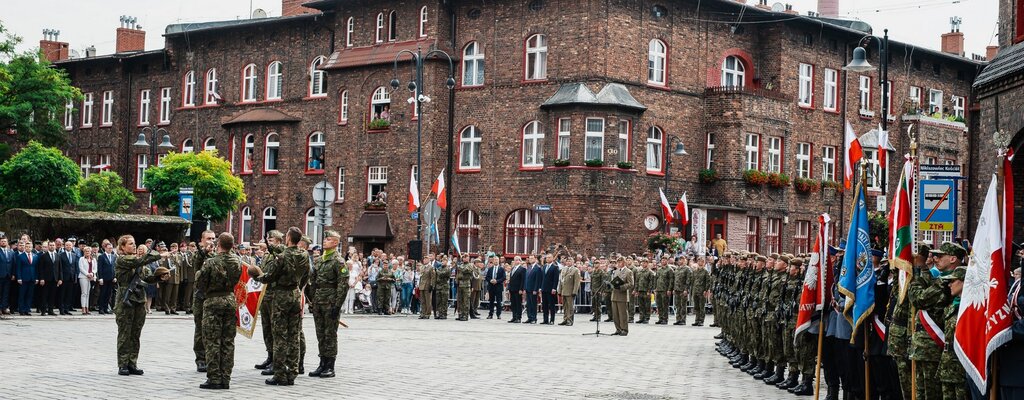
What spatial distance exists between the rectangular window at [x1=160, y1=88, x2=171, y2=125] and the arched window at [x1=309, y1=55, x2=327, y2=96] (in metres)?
9.57

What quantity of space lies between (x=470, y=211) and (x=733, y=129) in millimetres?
9840

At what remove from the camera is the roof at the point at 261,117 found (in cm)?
5234

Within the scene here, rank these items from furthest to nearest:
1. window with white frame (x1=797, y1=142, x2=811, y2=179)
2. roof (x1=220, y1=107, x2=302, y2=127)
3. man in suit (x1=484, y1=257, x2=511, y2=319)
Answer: roof (x1=220, y1=107, x2=302, y2=127) → window with white frame (x1=797, y1=142, x2=811, y2=179) → man in suit (x1=484, y1=257, x2=511, y2=319)

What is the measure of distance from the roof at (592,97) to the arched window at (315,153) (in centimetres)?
1113

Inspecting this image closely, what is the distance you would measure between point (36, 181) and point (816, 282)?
39.7 m

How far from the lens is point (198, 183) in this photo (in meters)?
47.1

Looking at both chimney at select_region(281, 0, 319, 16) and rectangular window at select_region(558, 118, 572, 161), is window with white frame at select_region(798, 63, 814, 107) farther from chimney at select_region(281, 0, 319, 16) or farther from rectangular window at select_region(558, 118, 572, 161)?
chimney at select_region(281, 0, 319, 16)

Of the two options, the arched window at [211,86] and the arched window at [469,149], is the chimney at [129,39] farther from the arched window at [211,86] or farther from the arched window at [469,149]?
the arched window at [469,149]

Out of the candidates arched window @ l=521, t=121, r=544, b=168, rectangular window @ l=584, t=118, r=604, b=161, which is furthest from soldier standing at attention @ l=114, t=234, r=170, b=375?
arched window @ l=521, t=121, r=544, b=168

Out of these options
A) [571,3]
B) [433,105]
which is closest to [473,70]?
[433,105]

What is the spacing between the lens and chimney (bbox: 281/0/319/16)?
56062 millimetres

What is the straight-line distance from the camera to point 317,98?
51812 millimetres

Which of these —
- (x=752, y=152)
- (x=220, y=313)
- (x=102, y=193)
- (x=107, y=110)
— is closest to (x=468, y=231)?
(x=752, y=152)

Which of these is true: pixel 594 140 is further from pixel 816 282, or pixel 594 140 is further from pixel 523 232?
pixel 816 282
